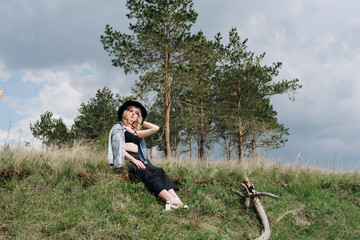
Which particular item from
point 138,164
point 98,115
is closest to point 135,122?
point 138,164

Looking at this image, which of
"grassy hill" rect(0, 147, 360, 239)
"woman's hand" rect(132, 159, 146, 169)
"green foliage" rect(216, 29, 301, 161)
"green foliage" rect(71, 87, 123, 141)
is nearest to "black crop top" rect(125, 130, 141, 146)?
"woman's hand" rect(132, 159, 146, 169)

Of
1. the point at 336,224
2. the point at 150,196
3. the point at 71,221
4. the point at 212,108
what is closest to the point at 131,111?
the point at 150,196

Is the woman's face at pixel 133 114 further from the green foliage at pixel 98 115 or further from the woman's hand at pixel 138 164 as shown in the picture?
the green foliage at pixel 98 115

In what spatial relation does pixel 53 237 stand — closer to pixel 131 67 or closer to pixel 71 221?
pixel 71 221

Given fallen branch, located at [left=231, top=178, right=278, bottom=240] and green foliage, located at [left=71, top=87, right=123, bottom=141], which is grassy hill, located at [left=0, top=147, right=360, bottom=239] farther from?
green foliage, located at [left=71, top=87, right=123, bottom=141]

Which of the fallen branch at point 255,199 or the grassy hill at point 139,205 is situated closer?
the grassy hill at point 139,205

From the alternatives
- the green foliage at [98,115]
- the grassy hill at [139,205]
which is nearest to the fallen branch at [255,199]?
the grassy hill at [139,205]

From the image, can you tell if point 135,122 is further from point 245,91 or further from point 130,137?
point 245,91

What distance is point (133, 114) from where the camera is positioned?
593 cm

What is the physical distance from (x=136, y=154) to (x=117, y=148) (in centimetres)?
48

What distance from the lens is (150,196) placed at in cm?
520

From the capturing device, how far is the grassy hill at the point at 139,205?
4316mm

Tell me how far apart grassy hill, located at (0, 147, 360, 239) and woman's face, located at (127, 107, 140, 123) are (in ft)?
3.60

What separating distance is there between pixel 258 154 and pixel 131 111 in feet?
16.9
